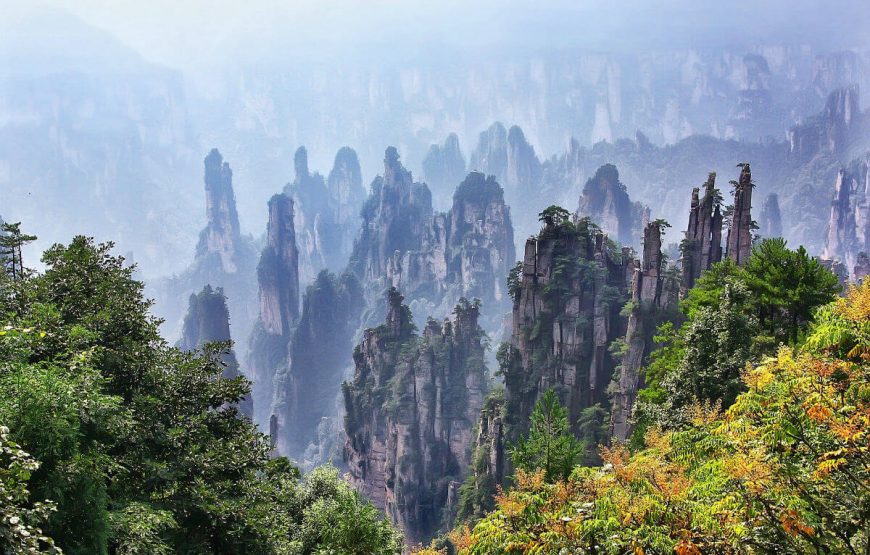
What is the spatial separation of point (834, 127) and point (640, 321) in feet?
402

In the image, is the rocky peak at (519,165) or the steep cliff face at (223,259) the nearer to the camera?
the steep cliff face at (223,259)

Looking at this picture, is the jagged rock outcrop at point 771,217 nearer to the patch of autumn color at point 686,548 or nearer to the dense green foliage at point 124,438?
the dense green foliage at point 124,438

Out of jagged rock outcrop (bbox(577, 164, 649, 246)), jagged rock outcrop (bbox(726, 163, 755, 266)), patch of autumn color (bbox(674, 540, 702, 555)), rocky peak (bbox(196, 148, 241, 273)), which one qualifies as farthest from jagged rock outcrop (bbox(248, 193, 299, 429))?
patch of autumn color (bbox(674, 540, 702, 555))

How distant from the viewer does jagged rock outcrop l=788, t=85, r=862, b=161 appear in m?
126

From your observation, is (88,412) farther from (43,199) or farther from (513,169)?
(43,199)

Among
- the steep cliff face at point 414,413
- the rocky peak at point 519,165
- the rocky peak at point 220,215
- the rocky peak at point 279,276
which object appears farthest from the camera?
the rocky peak at point 519,165

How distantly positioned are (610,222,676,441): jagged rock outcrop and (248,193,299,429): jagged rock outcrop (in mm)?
80816

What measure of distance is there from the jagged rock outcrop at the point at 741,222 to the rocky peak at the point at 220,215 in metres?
121

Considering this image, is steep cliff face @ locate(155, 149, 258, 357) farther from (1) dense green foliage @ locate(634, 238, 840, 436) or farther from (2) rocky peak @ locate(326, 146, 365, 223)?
(1) dense green foliage @ locate(634, 238, 840, 436)

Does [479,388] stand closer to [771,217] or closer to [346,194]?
[771,217]

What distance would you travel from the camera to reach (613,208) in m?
102

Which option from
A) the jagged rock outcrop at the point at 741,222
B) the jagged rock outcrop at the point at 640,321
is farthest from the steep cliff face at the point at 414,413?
the jagged rock outcrop at the point at 741,222

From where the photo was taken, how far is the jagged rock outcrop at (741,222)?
34094mm

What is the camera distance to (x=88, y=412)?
10.7 meters
